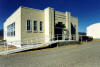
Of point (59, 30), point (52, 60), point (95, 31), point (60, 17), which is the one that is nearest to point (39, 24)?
point (60, 17)

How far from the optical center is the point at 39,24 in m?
12.8

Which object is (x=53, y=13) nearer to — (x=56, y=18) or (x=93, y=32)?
(x=56, y=18)

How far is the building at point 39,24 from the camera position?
11359mm

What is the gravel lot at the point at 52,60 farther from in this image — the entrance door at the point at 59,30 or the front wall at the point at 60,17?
the front wall at the point at 60,17

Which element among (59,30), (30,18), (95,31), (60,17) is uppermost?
(60,17)

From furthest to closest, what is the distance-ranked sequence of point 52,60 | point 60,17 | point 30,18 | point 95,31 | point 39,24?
1. point 95,31
2. point 60,17
3. point 39,24
4. point 30,18
5. point 52,60

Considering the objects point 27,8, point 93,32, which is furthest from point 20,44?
point 93,32

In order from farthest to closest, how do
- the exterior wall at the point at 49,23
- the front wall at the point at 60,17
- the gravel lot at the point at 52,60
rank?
the front wall at the point at 60,17
the exterior wall at the point at 49,23
the gravel lot at the point at 52,60

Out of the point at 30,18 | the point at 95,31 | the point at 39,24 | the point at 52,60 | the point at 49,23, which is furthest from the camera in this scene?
the point at 95,31

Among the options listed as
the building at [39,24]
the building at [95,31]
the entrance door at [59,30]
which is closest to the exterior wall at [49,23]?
the building at [39,24]

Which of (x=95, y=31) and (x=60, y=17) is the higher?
(x=60, y=17)

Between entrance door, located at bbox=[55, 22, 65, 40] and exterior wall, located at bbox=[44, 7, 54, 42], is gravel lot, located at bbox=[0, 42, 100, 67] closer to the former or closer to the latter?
exterior wall, located at bbox=[44, 7, 54, 42]

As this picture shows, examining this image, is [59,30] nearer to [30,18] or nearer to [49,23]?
[49,23]

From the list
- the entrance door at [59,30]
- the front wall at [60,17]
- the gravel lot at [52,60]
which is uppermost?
the front wall at [60,17]
